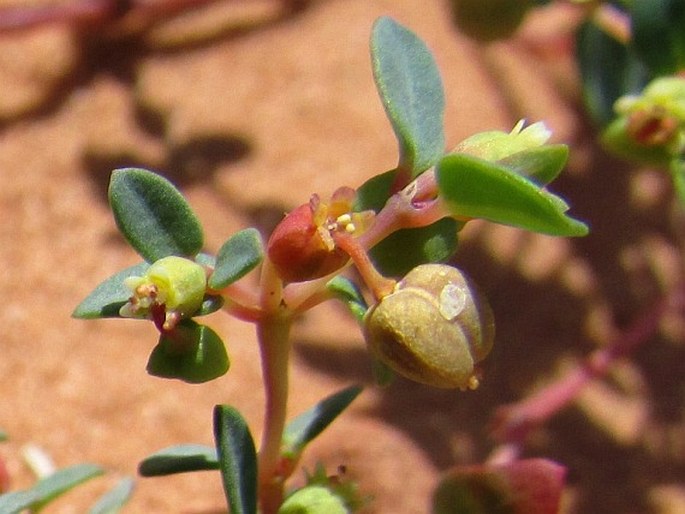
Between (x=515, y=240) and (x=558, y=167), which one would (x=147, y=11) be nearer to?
(x=515, y=240)

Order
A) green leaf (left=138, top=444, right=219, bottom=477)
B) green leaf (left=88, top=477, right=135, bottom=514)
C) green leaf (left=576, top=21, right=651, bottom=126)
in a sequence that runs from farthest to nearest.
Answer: green leaf (left=576, top=21, right=651, bottom=126)
green leaf (left=88, top=477, right=135, bottom=514)
green leaf (left=138, top=444, right=219, bottom=477)

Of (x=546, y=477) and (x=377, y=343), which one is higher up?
(x=377, y=343)

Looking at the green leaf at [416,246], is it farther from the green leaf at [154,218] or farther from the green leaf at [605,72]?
the green leaf at [605,72]

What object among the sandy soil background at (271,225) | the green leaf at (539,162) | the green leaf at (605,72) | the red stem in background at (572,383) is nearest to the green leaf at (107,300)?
the green leaf at (539,162)

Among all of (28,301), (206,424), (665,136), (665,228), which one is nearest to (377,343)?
(665,136)

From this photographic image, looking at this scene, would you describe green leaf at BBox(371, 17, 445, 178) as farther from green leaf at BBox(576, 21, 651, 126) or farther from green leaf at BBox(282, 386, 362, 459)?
green leaf at BBox(576, 21, 651, 126)

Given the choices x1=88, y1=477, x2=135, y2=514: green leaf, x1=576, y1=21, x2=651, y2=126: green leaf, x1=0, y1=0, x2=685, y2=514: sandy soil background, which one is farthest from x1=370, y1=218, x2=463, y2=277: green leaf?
x1=576, y1=21, x2=651, y2=126: green leaf
